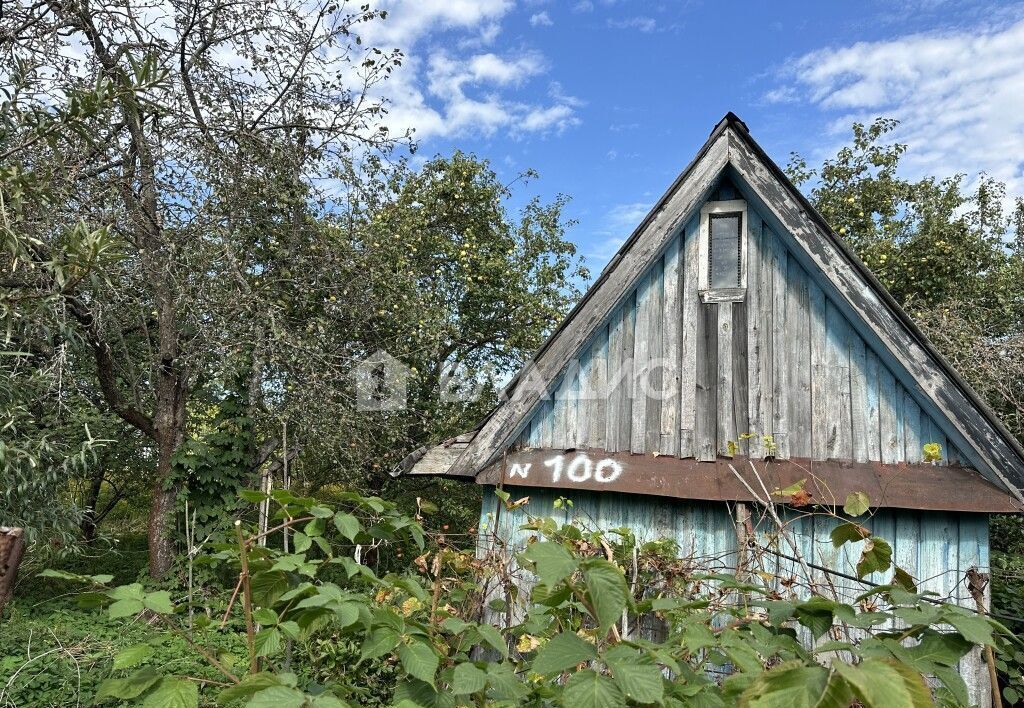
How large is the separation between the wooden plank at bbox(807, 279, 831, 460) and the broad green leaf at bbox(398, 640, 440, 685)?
4.26m

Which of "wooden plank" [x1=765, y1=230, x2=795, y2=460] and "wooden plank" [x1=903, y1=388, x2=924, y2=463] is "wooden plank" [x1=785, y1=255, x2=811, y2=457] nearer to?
"wooden plank" [x1=765, y1=230, x2=795, y2=460]

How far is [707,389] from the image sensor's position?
520 centimetres

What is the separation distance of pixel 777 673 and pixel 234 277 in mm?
9273

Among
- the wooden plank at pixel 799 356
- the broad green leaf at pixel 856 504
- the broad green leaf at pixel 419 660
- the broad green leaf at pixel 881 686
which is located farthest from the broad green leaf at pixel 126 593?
the wooden plank at pixel 799 356

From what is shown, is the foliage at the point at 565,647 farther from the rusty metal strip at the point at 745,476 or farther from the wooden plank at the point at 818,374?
the wooden plank at the point at 818,374

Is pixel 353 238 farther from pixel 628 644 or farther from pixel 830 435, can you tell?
pixel 628 644

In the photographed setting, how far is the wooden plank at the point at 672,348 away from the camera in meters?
5.18

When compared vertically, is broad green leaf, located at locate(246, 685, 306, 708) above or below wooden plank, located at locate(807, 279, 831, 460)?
below

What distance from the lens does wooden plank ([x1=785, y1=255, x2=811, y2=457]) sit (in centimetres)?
494

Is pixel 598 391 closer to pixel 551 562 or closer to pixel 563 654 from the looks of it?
pixel 551 562

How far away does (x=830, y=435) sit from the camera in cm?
489

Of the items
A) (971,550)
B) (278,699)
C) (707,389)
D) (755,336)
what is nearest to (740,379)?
(707,389)

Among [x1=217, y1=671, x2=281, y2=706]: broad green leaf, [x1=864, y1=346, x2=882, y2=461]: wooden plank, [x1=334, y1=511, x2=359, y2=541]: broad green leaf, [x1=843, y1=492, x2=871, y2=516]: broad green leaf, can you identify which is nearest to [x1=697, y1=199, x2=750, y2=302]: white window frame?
[x1=864, y1=346, x2=882, y2=461]: wooden plank

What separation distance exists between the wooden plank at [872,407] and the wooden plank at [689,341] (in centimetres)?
129
